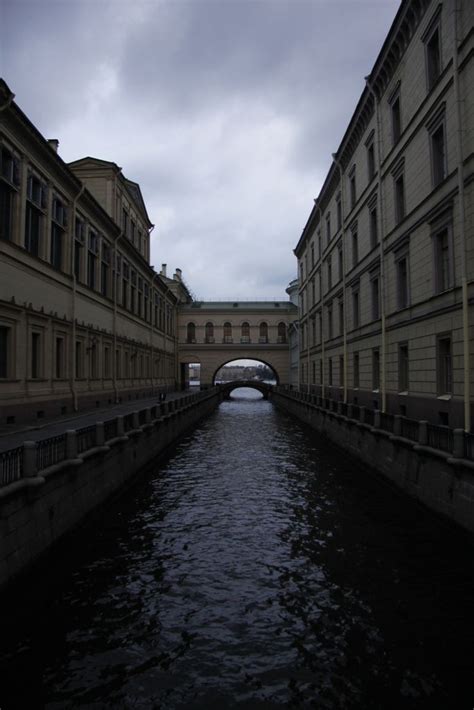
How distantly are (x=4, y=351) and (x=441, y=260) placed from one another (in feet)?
50.2

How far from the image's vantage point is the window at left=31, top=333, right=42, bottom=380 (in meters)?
19.2

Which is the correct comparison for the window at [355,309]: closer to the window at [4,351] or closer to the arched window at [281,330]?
the window at [4,351]

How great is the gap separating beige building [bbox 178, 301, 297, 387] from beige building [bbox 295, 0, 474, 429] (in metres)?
33.8

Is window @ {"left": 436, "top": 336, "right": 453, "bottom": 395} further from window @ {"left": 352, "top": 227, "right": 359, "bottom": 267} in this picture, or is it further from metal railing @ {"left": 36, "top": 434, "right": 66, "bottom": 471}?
window @ {"left": 352, "top": 227, "right": 359, "bottom": 267}

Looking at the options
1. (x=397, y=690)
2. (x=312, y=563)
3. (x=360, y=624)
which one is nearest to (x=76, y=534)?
(x=312, y=563)

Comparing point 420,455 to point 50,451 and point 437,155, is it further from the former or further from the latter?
point 437,155

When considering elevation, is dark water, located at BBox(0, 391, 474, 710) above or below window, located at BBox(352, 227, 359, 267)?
below

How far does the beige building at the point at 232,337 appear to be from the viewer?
62.2 meters

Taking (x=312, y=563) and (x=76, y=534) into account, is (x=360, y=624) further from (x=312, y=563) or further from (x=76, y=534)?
(x=76, y=534)

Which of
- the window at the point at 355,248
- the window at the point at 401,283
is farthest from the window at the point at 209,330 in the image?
the window at the point at 401,283

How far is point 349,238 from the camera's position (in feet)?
90.3

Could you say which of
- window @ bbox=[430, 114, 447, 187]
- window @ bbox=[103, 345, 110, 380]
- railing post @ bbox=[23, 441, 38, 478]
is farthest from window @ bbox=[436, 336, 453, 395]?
window @ bbox=[103, 345, 110, 380]

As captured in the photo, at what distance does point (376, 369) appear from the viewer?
22844 millimetres

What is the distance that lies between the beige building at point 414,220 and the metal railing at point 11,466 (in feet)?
33.3
